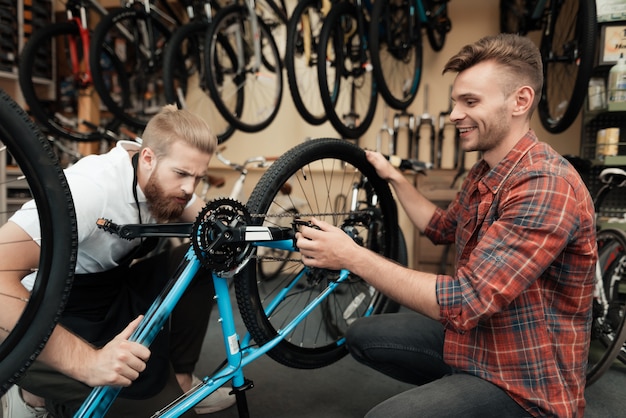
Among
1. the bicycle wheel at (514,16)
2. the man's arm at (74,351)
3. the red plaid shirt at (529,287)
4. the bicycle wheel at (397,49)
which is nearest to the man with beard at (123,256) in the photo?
the man's arm at (74,351)

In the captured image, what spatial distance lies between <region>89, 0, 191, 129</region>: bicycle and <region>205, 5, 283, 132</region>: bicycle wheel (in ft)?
1.16

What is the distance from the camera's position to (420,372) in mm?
1214

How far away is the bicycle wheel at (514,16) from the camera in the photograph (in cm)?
258

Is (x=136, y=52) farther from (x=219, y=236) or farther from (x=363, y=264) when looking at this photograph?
(x=363, y=264)

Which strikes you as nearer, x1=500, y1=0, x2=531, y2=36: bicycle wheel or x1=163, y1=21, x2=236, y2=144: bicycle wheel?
x1=163, y1=21, x2=236, y2=144: bicycle wheel

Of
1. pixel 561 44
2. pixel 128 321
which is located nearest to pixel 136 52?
pixel 128 321

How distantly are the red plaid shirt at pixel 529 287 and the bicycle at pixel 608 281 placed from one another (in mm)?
822

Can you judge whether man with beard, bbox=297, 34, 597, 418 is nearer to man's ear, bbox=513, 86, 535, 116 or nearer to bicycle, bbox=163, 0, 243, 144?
man's ear, bbox=513, 86, 535, 116

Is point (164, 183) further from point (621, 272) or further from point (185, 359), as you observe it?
point (621, 272)

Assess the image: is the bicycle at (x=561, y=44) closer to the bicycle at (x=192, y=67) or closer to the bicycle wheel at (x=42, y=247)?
the bicycle at (x=192, y=67)

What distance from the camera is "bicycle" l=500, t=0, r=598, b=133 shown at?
1822 millimetres

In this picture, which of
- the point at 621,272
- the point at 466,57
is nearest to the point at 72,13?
the point at 466,57

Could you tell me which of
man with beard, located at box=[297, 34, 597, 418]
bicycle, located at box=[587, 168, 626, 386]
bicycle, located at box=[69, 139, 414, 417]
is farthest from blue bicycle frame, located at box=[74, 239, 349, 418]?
bicycle, located at box=[587, 168, 626, 386]

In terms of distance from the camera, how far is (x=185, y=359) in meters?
1.40
